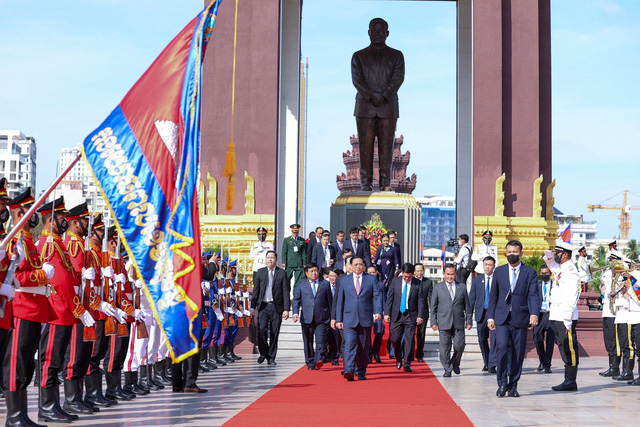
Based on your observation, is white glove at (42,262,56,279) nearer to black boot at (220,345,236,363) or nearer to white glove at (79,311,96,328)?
white glove at (79,311,96,328)

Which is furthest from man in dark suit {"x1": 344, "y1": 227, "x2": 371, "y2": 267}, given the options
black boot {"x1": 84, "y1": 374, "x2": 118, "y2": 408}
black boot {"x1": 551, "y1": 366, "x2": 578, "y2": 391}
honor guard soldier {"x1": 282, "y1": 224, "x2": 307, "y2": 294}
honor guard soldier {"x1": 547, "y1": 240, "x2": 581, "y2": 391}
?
black boot {"x1": 84, "y1": 374, "x2": 118, "y2": 408}

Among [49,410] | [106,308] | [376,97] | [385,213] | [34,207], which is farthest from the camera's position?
[376,97]

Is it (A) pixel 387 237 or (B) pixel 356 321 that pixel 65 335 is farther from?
(A) pixel 387 237

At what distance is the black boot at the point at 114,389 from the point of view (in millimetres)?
10500

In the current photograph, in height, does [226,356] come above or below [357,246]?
below

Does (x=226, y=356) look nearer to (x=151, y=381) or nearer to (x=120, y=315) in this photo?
(x=151, y=381)

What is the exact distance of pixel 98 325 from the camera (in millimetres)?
10055

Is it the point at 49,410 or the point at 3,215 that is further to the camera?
the point at 49,410

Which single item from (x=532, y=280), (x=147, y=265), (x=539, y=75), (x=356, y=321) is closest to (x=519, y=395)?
(x=532, y=280)

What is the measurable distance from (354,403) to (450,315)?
434cm

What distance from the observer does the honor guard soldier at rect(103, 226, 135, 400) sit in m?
10.4

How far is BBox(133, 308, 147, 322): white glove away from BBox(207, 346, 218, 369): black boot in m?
3.93

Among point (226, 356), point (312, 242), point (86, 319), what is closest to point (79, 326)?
point (86, 319)

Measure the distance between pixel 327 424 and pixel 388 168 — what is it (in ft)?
49.5
